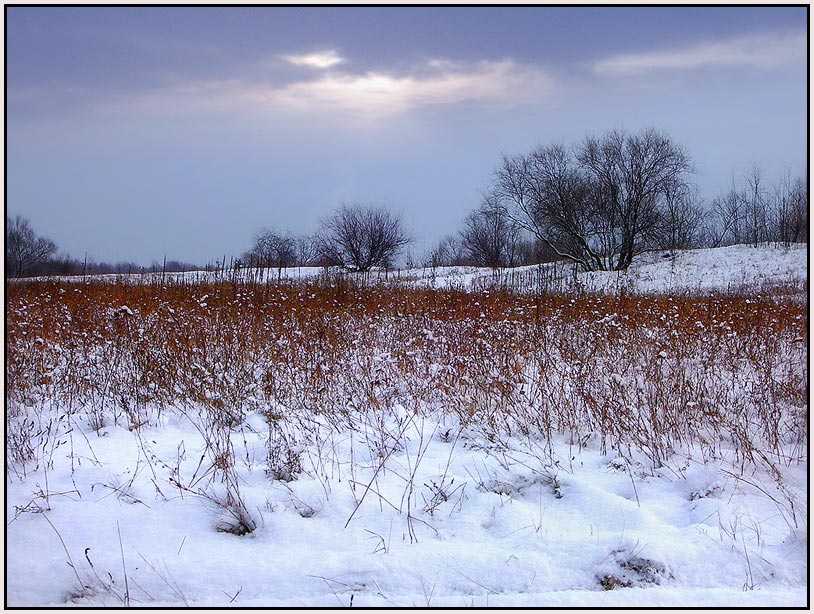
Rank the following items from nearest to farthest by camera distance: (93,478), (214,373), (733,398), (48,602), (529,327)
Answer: (48,602)
(93,478)
(733,398)
(214,373)
(529,327)

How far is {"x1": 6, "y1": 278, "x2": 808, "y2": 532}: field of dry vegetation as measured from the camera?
405cm

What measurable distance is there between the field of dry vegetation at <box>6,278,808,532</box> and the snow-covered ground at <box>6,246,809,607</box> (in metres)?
0.08

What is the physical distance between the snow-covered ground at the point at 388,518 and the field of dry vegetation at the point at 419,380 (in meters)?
0.08

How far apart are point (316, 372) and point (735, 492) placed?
3.86 metres

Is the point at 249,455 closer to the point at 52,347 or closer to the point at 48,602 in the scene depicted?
the point at 48,602

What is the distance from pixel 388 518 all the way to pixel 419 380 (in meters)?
2.55

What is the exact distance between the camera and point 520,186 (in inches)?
1191

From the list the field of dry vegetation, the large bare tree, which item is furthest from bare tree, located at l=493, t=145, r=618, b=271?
the field of dry vegetation

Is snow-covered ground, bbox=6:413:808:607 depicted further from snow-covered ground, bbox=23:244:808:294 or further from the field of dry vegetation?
snow-covered ground, bbox=23:244:808:294

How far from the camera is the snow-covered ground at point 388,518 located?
2.47 m

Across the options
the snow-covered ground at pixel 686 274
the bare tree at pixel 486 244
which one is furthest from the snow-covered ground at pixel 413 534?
the bare tree at pixel 486 244

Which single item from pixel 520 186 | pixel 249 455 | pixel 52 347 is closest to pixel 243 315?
pixel 52 347

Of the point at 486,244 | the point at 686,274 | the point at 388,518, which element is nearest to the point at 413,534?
the point at 388,518

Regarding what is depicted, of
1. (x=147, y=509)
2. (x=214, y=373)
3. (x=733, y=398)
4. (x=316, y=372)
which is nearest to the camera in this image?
(x=147, y=509)
